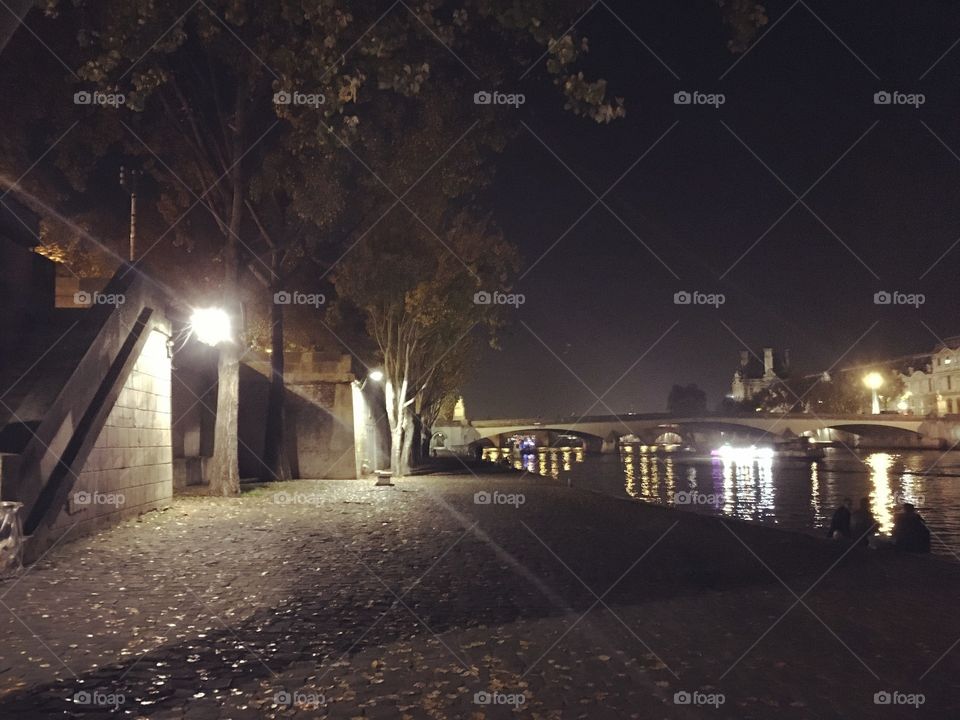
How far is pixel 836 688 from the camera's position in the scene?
5.33 m

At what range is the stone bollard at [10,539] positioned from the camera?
29.7ft

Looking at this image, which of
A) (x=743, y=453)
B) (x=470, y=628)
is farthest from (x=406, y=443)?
(x=743, y=453)

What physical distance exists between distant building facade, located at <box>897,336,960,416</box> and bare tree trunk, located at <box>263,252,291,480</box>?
345 feet

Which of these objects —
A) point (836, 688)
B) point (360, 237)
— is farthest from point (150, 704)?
point (360, 237)

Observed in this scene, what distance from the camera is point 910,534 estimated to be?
50.2ft

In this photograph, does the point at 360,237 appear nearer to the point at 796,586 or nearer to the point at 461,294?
the point at 461,294

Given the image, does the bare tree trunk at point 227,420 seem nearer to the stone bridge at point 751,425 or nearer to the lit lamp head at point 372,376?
the lit lamp head at point 372,376

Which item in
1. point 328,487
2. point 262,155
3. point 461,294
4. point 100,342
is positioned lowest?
point 328,487

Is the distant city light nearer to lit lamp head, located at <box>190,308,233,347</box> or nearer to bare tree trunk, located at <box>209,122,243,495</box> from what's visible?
bare tree trunk, located at <box>209,122,243,495</box>

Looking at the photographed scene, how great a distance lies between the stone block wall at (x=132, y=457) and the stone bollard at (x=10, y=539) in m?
1.70

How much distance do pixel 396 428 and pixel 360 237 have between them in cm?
971

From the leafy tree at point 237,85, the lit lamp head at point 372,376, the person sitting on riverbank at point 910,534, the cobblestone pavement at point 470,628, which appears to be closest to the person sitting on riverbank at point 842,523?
the person sitting on riverbank at point 910,534

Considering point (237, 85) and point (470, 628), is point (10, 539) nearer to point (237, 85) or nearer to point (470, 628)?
point (470, 628)

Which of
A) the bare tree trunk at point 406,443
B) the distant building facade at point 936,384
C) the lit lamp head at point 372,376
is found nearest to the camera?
the lit lamp head at point 372,376
